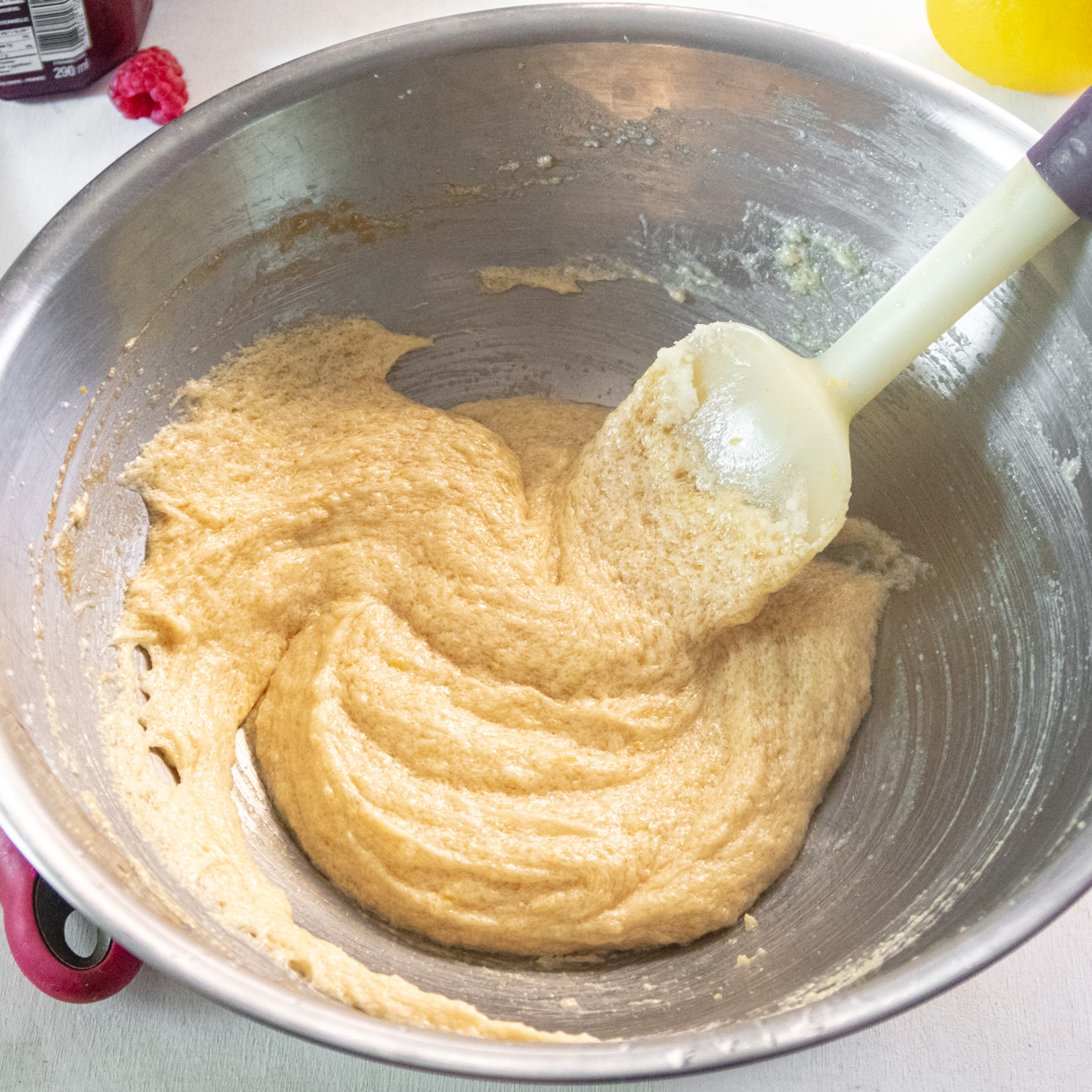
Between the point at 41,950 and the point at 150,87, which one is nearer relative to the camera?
the point at 41,950

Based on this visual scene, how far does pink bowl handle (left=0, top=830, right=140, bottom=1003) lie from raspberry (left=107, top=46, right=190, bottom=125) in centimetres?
130

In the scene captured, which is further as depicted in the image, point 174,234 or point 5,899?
point 174,234

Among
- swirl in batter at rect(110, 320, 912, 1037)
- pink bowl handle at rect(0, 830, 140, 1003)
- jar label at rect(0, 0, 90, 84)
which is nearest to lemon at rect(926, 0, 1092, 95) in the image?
swirl in batter at rect(110, 320, 912, 1037)

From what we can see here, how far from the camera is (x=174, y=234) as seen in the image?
4.63 ft

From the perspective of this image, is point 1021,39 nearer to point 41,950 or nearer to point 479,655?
point 479,655

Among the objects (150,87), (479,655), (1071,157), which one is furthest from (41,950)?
(1071,157)

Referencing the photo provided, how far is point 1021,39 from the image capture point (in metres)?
1.65

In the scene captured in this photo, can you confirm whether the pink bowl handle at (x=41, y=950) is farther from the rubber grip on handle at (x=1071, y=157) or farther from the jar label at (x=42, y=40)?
the rubber grip on handle at (x=1071, y=157)

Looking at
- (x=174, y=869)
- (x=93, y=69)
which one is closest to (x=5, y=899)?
(x=174, y=869)

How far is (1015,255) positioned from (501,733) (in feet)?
3.20

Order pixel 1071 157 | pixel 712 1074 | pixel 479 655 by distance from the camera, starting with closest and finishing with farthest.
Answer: pixel 1071 157, pixel 712 1074, pixel 479 655

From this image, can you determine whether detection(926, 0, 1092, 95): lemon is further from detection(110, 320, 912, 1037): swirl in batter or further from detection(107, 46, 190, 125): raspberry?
detection(107, 46, 190, 125): raspberry

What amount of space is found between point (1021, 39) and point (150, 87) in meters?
1.54

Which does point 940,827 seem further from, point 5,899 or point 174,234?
point 174,234
